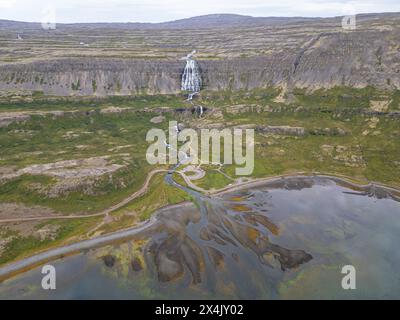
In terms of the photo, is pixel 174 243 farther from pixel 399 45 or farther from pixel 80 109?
pixel 399 45

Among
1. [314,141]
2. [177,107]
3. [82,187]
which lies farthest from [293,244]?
[177,107]

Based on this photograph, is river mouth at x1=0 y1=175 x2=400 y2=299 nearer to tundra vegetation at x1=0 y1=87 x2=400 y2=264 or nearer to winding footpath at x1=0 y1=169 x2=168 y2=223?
tundra vegetation at x1=0 y1=87 x2=400 y2=264

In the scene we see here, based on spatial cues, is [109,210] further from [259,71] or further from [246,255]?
[259,71]

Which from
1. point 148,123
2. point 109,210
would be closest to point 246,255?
point 109,210

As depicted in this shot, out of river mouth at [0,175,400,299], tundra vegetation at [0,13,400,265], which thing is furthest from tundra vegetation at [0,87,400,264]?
river mouth at [0,175,400,299]

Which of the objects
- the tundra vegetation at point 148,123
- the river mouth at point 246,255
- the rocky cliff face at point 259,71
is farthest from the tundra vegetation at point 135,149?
the river mouth at point 246,255

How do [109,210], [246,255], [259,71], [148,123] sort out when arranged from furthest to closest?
[259,71] → [148,123] → [109,210] → [246,255]

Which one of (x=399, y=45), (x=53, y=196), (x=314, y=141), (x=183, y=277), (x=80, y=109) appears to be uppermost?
(x=399, y=45)
